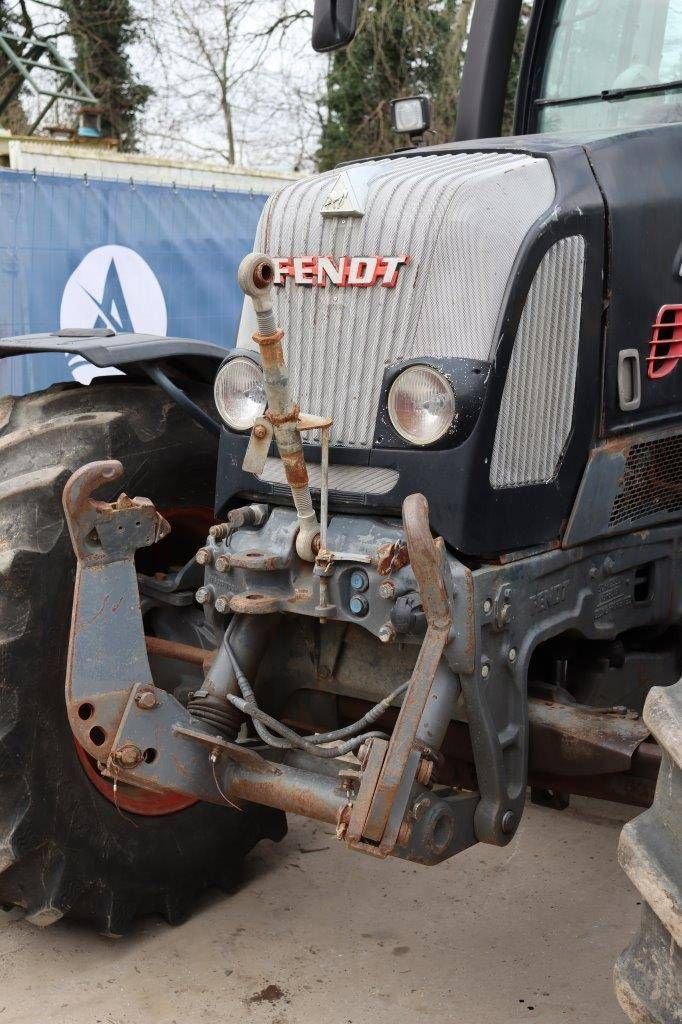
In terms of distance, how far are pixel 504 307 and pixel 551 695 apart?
929mm

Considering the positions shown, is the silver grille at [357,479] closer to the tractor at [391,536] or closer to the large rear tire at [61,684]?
the tractor at [391,536]

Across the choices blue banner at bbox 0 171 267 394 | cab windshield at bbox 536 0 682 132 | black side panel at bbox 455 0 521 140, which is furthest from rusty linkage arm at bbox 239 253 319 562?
blue banner at bbox 0 171 267 394

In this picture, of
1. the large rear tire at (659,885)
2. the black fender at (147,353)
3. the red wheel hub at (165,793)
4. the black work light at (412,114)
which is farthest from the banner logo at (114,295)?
the large rear tire at (659,885)

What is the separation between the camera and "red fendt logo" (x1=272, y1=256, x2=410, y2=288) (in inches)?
106

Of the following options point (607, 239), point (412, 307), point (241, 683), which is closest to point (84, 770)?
point (241, 683)

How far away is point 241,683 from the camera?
2814 mm

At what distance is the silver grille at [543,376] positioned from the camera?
2600mm

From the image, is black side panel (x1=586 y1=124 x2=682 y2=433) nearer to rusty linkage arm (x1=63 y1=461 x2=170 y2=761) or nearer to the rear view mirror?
the rear view mirror

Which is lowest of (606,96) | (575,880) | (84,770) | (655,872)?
(575,880)

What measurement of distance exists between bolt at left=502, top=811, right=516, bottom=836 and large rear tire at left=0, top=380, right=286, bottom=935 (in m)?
1.13

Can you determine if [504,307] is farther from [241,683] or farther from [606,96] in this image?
[606,96]

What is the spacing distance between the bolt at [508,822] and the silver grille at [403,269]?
867 mm

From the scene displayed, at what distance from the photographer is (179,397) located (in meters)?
3.24

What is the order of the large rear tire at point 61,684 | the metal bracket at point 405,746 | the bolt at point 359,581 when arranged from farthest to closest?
the large rear tire at point 61,684 < the bolt at point 359,581 < the metal bracket at point 405,746
